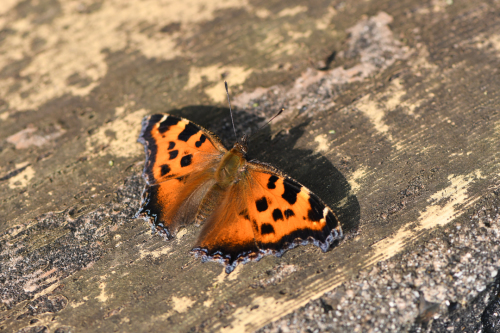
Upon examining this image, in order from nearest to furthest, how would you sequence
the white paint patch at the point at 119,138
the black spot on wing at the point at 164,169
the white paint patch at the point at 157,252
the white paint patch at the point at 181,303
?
the white paint patch at the point at 181,303
the white paint patch at the point at 157,252
the black spot on wing at the point at 164,169
the white paint patch at the point at 119,138

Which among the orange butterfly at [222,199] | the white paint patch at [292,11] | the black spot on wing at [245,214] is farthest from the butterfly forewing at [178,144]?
the white paint patch at [292,11]

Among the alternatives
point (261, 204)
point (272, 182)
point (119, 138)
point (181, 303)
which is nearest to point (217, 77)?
point (119, 138)

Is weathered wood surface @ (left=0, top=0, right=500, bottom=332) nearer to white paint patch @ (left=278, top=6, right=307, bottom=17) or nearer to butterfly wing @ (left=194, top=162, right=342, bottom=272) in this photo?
white paint patch @ (left=278, top=6, right=307, bottom=17)

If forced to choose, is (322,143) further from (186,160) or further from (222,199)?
(186,160)

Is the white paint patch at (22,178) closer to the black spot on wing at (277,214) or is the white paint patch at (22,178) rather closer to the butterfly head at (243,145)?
the butterfly head at (243,145)

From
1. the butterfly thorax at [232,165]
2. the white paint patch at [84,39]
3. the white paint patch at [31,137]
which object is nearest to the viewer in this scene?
the butterfly thorax at [232,165]

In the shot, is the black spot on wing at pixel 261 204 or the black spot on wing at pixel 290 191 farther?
the black spot on wing at pixel 261 204

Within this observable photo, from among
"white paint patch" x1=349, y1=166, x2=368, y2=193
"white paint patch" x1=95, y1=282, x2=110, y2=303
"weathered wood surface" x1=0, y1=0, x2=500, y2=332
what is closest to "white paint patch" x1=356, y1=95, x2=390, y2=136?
"weathered wood surface" x1=0, y1=0, x2=500, y2=332
